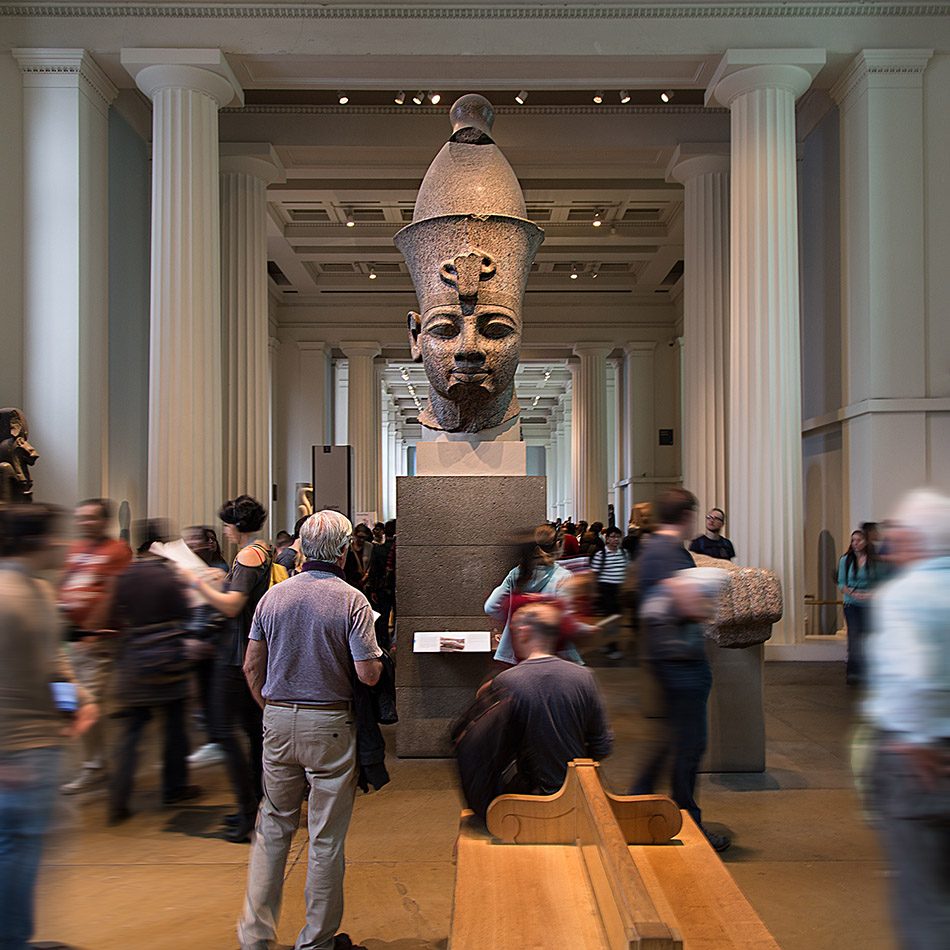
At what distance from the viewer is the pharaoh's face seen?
6770 millimetres

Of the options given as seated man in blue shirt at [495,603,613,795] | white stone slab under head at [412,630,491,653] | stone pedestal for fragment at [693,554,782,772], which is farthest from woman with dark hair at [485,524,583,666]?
seated man in blue shirt at [495,603,613,795]

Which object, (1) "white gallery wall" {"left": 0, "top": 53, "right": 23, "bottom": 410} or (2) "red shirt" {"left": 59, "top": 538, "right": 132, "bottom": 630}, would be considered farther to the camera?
(1) "white gallery wall" {"left": 0, "top": 53, "right": 23, "bottom": 410}

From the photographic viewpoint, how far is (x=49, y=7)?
1132 cm

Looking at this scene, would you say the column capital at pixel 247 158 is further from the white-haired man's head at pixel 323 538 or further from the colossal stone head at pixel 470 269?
the white-haired man's head at pixel 323 538

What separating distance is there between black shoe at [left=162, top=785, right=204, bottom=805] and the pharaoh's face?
2.93 metres

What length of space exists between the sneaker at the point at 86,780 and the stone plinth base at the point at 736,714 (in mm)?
3668

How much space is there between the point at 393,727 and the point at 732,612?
10.0ft

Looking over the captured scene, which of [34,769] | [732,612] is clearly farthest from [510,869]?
[732,612]

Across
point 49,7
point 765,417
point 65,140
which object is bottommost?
point 765,417

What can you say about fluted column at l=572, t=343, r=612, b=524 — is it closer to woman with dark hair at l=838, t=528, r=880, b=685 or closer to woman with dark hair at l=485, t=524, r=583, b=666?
woman with dark hair at l=838, t=528, r=880, b=685

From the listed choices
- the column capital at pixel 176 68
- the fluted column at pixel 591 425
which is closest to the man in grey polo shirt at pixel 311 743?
the column capital at pixel 176 68

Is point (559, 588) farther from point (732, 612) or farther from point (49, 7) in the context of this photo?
point (49, 7)

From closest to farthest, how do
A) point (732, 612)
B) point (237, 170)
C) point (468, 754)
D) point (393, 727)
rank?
point (468, 754)
point (732, 612)
point (393, 727)
point (237, 170)

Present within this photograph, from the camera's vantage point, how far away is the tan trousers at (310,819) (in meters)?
3.76
